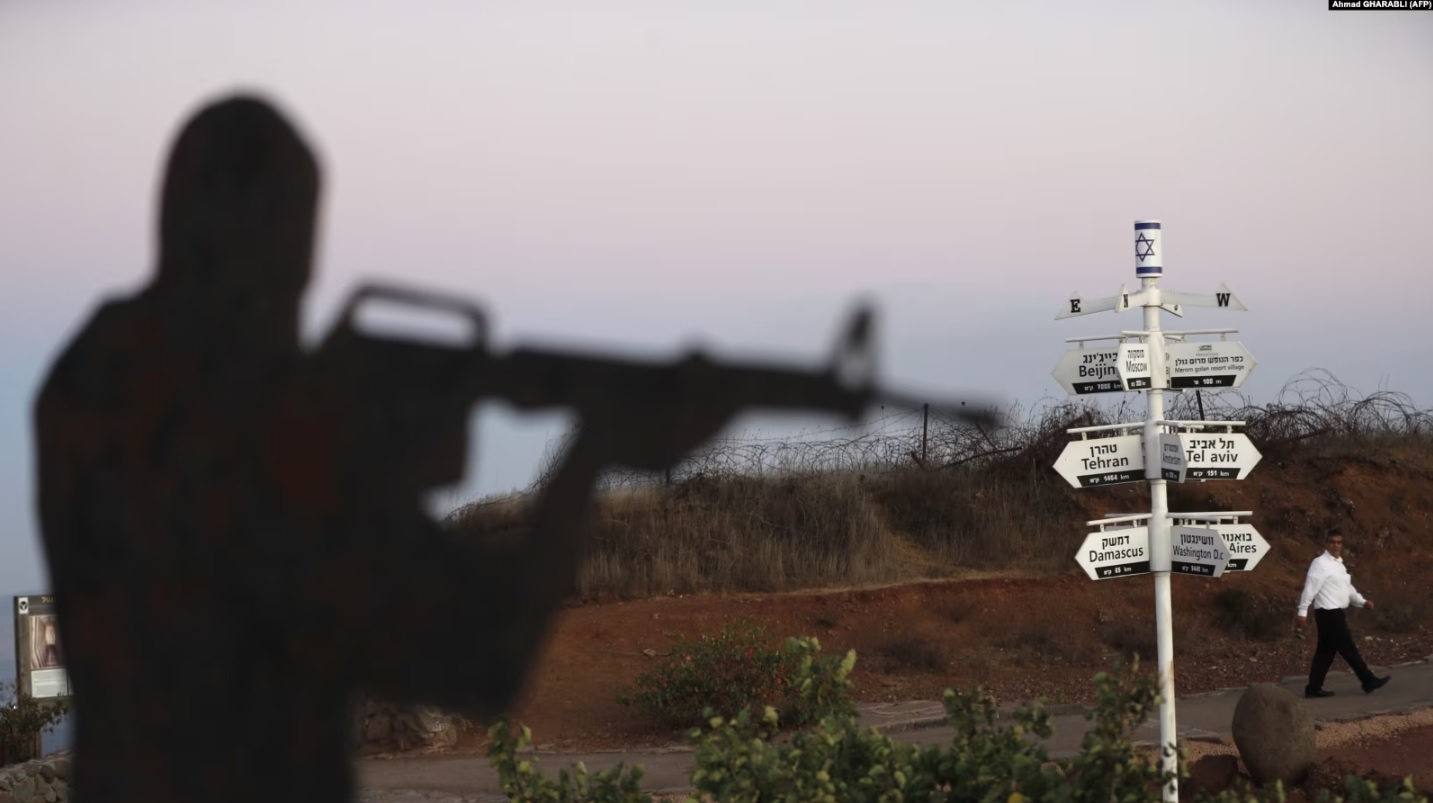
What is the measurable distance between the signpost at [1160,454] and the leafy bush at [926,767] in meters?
2.16

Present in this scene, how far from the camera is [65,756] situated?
10680 mm

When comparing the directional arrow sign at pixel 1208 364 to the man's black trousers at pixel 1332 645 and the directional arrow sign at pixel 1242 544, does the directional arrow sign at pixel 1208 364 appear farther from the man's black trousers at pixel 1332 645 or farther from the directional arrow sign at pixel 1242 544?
the man's black trousers at pixel 1332 645

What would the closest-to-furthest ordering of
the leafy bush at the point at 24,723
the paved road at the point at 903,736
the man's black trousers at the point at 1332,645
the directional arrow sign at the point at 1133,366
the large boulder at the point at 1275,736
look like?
the directional arrow sign at the point at 1133,366, the large boulder at the point at 1275,736, the paved road at the point at 903,736, the leafy bush at the point at 24,723, the man's black trousers at the point at 1332,645

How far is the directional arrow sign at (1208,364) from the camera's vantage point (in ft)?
26.0

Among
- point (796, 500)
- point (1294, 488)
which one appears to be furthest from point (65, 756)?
point (1294, 488)

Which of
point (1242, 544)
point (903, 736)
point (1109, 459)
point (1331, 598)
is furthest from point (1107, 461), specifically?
point (1331, 598)

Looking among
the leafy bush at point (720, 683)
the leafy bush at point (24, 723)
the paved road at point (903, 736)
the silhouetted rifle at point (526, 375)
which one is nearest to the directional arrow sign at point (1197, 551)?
the paved road at point (903, 736)

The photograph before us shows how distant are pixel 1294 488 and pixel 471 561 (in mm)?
21872

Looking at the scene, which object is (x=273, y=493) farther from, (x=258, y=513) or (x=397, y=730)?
(x=397, y=730)

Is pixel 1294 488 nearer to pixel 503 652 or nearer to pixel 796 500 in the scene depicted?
pixel 796 500

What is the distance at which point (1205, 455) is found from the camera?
793 centimetres

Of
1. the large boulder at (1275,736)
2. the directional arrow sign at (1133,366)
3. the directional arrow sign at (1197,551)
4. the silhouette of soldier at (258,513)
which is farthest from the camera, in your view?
the large boulder at (1275,736)

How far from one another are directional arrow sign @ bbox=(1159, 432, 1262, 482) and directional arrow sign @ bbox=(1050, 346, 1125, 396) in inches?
17.5

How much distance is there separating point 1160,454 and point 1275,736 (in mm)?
2642
